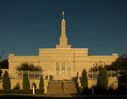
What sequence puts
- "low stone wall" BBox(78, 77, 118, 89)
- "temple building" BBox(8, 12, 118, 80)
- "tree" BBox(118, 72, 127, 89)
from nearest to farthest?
"tree" BBox(118, 72, 127, 89)
"low stone wall" BBox(78, 77, 118, 89)
"temple building" BBox(8, 12, 118, 80)

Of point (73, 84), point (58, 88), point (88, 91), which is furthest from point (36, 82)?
point (88, 91)

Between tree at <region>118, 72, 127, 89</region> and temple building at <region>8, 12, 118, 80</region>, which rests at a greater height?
temple building at <region>8, 12, 118, 80</region>

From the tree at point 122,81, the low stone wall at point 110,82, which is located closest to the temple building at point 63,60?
the low stone wall at point 110,82

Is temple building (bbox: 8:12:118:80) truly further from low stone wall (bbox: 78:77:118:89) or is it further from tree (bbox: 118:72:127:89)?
tree (bbox: 118:72:127:89)

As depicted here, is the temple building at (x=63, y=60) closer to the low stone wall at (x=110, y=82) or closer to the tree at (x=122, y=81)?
the low stone wall at (x=110, y=82)

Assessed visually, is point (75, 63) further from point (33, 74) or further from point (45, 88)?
point (45, 88)

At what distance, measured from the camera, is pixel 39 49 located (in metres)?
41.6

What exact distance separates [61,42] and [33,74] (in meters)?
16.2

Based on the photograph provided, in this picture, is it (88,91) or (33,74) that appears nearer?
(88,91)

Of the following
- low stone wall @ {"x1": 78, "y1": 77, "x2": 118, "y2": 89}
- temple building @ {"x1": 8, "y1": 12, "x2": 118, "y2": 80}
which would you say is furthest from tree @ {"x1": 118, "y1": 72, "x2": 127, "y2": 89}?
temple building @ {"x1": 8, "y1": 12, "x2": 118, "y2": 80}

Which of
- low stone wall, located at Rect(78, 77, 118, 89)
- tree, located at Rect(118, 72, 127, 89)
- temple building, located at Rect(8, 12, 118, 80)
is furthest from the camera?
temple building, located at Rect(8, 12, 118, 80)

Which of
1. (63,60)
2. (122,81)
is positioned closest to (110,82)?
(122,81)

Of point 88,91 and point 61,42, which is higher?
point 61,42

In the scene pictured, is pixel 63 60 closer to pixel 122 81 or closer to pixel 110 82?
pixel 110 82
